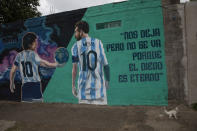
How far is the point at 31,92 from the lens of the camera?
26.8ft

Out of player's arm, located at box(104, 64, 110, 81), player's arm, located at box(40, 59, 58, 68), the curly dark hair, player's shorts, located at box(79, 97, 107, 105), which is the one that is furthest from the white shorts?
the curly dark hair

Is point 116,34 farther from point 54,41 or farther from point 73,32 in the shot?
point 54,41

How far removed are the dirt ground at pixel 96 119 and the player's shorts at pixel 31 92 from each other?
0.92m

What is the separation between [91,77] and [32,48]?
3.24 metres

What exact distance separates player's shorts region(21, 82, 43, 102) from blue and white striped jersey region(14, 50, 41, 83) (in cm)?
20

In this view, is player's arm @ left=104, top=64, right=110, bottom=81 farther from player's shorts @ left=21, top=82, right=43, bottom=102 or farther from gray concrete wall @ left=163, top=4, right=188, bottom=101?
player's shorts @ left=21, top=82, right=43, bottom=102

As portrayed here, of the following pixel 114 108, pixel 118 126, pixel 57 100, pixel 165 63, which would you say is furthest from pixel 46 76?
pixel 165 63

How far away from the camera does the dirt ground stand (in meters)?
4.82

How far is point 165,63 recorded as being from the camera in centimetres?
594

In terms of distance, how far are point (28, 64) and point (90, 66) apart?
124 inches

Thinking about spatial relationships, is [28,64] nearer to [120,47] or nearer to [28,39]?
[28,39]

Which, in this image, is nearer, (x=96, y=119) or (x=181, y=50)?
(x=96, y=119)

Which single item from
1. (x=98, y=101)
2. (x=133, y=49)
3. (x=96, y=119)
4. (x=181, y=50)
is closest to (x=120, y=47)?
(x=133, y=49)

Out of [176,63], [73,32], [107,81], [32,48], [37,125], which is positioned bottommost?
[37,125]
